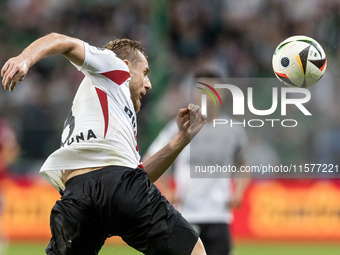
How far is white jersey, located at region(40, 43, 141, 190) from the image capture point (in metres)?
3.97

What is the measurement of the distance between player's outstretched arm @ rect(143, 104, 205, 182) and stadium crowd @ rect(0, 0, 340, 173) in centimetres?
552

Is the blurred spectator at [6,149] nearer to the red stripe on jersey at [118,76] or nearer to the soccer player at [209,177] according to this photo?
the soccer player at [209,177]

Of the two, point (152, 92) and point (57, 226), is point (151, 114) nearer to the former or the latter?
point (152, 92)

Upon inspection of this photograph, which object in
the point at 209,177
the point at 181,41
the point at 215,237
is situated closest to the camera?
the point at 215,237

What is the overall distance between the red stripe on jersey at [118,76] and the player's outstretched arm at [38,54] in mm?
222

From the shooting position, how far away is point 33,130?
10180 millimetres

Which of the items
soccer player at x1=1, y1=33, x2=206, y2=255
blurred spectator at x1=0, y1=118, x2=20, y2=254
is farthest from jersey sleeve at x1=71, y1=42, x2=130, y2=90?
blurred spectator at x1=0, y1=118, x2=20, y2=254

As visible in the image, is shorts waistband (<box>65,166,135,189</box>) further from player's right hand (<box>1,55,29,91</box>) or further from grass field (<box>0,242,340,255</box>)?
grass field (<box>0,242,340,255</box>)

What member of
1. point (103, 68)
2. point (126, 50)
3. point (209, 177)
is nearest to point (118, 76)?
point (103, 68)

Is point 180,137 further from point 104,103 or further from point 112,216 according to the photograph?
point 112,216

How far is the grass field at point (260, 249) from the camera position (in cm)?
960

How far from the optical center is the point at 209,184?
6.79 m

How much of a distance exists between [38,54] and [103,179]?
86cm

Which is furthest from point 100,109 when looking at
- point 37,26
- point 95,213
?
point 37,26
